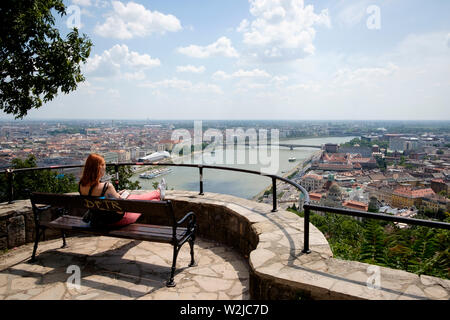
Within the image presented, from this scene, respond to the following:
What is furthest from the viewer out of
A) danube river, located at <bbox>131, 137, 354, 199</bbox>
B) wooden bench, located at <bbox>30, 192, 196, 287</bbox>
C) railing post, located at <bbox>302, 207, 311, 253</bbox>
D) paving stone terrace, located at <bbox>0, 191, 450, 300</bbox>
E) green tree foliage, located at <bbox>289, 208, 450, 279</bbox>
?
danube river, located at <bbox>131, 137, 354, 199</bbox>

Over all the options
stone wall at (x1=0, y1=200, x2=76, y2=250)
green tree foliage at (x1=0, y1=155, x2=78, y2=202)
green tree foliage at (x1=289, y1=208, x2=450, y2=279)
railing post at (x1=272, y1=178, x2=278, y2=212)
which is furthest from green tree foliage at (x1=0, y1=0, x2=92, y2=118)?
green tree foliage at (x1=0, y1=155, x2=78, y2=202)

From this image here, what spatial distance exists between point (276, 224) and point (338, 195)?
59.4ft

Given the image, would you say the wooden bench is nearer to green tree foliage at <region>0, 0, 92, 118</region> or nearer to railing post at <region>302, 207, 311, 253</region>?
railing post at <region>302, 207, 311, 253</region>

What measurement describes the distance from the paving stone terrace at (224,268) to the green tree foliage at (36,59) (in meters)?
1.81

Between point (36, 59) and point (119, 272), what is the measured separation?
344 centimetres

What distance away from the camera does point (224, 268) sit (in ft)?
9.53

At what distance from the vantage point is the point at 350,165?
39.5 meters

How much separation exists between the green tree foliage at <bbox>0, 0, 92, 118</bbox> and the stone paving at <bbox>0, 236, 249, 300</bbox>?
229 cm

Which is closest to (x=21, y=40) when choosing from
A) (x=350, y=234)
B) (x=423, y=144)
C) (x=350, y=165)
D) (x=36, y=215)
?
(x=36, y=215)

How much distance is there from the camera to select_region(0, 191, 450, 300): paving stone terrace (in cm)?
188

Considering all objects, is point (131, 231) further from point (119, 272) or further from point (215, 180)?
point (215, 180)

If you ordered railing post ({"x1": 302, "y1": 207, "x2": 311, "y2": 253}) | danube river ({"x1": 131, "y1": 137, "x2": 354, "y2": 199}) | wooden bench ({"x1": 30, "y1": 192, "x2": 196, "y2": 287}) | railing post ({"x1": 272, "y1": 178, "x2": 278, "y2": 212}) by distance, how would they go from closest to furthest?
1. railing post ({"x1": 302, "y1": 207, "x2": 311, "y2": 253})
2. wooden bench ({"x1": 30, "y1": 192, "x2": 196, "y2": 287})
3. railing post ({"x1": 272, "y1": 178, "x2": 278, "y2": 212})
4. danube river ({"x1": 131, "y1": 137, "x2": 354, "y2": 199})

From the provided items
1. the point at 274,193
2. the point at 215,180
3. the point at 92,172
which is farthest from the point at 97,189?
the point at 215,180
